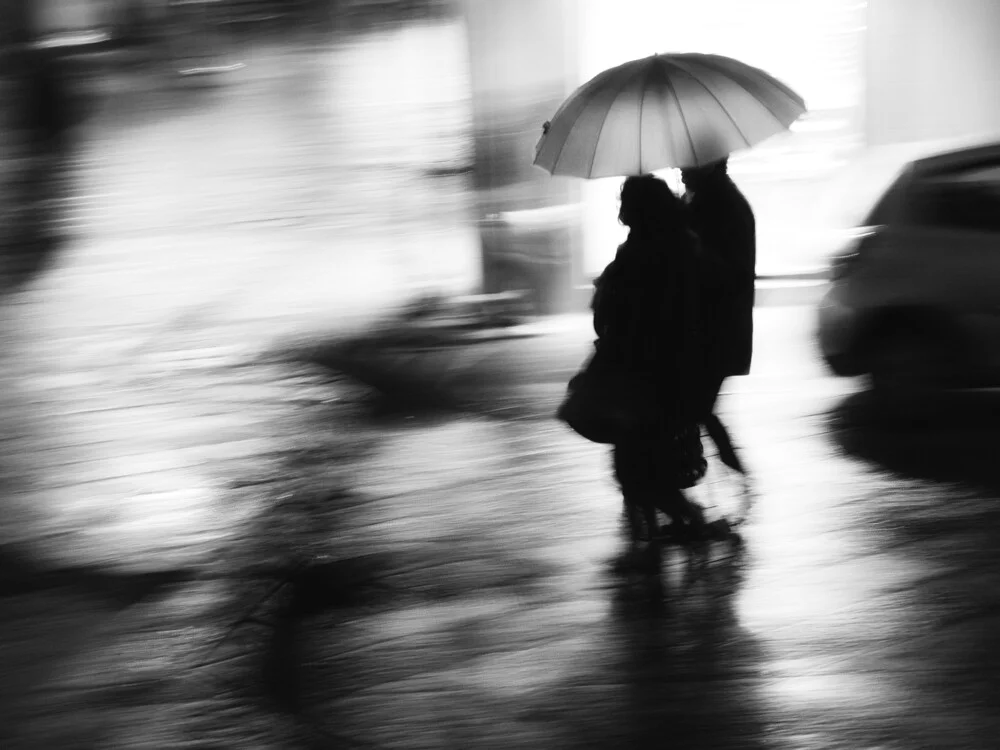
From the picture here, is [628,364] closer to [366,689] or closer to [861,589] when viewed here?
[861,589]

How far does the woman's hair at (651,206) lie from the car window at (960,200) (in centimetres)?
251

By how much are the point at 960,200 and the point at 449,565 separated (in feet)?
11.6

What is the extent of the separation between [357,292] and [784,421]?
5.59 meters

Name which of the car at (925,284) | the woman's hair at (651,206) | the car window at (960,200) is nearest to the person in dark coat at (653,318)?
the woman's hair at (651,206)

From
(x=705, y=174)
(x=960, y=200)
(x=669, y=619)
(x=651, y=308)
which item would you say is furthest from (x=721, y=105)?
(x=960, y=200)

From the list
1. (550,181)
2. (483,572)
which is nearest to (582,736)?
(483,572)

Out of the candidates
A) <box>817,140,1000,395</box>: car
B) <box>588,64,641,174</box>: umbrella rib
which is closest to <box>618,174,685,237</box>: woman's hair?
<box>588,64,641,174</box>: umbrella rib

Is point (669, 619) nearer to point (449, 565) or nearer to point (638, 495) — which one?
point (638, 495)

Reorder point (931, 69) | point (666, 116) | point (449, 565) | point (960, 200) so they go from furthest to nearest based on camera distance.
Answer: point (931, 69) → point (960, 200) → point (449, 565) → point (666, 116)

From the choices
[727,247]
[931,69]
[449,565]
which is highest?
[931,69]

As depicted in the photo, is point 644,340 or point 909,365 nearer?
point 644,340

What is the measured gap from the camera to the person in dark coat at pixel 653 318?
480 centimetres

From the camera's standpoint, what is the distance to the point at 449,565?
5.31 metres

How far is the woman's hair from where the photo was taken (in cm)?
479
